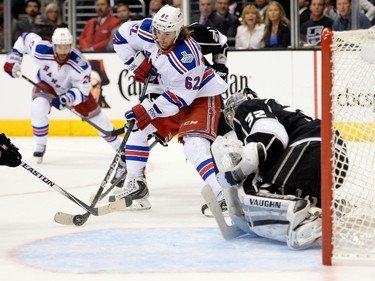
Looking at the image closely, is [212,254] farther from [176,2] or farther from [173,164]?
[176,2]

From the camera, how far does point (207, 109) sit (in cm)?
491

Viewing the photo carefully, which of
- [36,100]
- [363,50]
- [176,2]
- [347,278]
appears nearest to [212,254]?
[347,278]

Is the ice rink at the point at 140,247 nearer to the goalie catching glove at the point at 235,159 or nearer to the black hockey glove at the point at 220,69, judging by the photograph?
the goalie catching glove at the point at 235,159

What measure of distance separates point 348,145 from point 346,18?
165 inches

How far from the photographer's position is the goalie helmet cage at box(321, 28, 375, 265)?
3488mm

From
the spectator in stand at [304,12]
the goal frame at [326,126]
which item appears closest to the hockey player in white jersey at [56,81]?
the spectator in stand at [304,12]

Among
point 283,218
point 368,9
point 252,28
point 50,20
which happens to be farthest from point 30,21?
point 283,218

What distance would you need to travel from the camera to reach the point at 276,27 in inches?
332

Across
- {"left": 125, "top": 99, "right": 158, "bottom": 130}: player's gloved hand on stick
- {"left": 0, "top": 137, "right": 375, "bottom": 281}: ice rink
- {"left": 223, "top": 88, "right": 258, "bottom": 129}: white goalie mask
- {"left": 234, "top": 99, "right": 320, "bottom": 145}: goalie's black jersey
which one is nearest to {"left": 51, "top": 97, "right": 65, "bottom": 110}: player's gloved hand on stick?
{"left": 0, "top": 137, "right": 375, "bottom": 281}: ice rink

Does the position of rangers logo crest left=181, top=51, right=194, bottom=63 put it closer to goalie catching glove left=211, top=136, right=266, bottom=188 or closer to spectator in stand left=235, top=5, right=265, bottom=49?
goalie catching glove left=211, top=136, right=266, bottom=188

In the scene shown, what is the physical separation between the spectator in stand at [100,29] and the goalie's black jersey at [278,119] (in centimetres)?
507

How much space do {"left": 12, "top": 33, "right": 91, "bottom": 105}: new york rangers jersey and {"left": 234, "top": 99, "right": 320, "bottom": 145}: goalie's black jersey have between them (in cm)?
338

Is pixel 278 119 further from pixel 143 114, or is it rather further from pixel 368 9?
pixel 368 9

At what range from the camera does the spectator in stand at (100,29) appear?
906 centimetres
